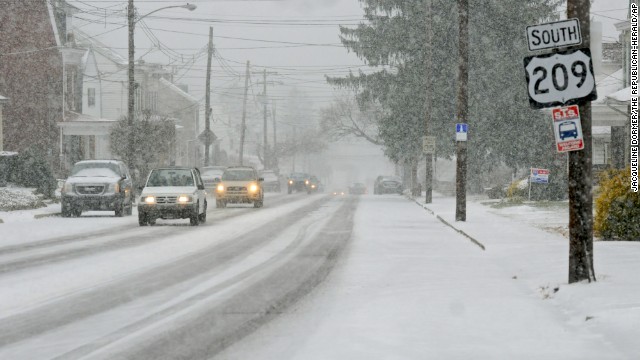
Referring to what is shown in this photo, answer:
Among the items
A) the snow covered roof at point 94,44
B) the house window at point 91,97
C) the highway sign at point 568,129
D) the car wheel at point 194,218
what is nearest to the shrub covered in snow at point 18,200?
the car wheel at point 194,218

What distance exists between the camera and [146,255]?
67.1 ft

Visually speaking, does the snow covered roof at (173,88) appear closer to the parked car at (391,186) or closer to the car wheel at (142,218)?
the parked car at (391,186)

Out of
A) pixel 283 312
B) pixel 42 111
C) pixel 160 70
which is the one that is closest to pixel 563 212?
pixel 283 312

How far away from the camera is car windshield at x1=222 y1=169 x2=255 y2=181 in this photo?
150 ft

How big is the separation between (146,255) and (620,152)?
34.7 metres

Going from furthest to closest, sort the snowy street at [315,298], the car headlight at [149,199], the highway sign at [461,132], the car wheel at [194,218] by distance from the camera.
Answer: the highway sign at [461,132] < the car headlight at [149,199] < the car wheel at [194,218] < the snowy street at [315,298]

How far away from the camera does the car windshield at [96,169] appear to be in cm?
3622

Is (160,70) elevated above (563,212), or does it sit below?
above

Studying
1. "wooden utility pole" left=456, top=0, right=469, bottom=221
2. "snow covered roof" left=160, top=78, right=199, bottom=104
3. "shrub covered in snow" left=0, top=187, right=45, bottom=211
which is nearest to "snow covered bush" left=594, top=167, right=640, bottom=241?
"wooden utility pole" left=456, top=0, right=469, bottom=221

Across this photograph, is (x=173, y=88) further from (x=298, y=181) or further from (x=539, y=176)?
(x=539, y=176)

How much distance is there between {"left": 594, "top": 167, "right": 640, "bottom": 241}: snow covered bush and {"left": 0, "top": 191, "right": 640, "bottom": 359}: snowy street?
95cm

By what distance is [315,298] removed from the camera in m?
13.5

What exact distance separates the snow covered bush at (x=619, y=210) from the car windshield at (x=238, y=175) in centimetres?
2577

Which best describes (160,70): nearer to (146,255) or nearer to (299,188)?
(299,188)
